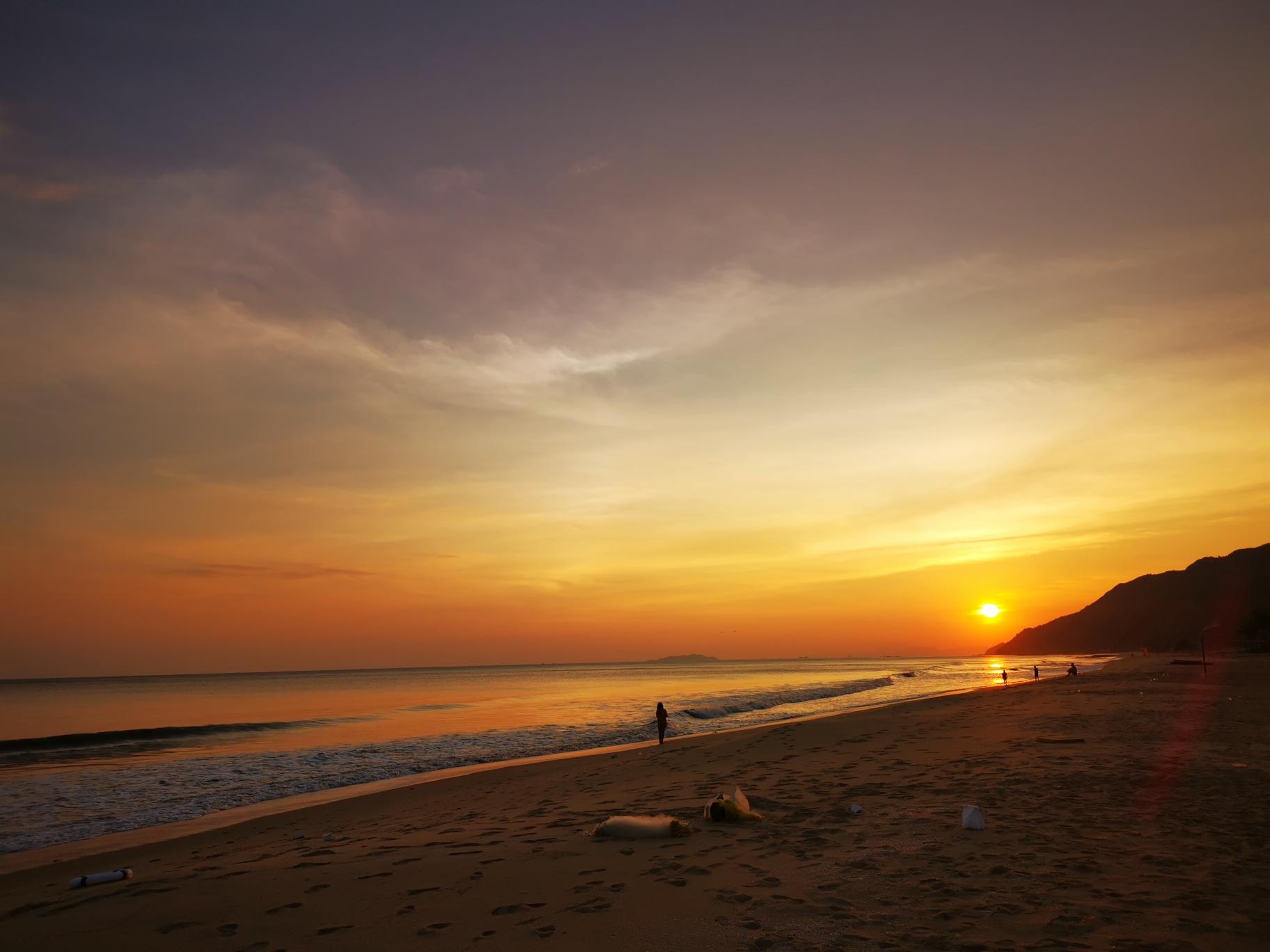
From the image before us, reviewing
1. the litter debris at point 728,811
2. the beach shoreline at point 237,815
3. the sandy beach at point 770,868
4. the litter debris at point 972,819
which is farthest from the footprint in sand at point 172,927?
the litter debris at point 972,819

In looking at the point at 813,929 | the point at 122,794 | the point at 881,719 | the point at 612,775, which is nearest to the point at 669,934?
the point at 813,929

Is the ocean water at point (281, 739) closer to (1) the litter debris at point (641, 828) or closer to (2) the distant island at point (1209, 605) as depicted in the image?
(1) the litter debris at point (641, 828)

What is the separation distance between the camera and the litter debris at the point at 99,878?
981 centimetres

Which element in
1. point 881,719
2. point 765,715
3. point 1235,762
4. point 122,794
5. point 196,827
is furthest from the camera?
point 765,715

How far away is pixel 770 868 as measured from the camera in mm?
7883

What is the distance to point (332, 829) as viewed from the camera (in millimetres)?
13258

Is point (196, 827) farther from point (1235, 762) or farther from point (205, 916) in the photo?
point (1235, 762)

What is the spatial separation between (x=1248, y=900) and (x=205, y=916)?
34.4 feet

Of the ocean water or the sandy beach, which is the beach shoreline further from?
the sandy beach

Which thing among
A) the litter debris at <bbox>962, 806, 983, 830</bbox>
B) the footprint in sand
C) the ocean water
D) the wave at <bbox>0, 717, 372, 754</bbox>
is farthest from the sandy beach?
the wave at <bbox>0, 717, 372, 754</bbox>

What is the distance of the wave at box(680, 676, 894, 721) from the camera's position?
142 ft

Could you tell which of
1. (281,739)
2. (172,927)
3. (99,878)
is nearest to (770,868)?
(172,927)

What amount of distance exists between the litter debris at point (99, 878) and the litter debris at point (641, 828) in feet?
22.5

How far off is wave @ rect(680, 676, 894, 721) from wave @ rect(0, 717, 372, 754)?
22631 mm
